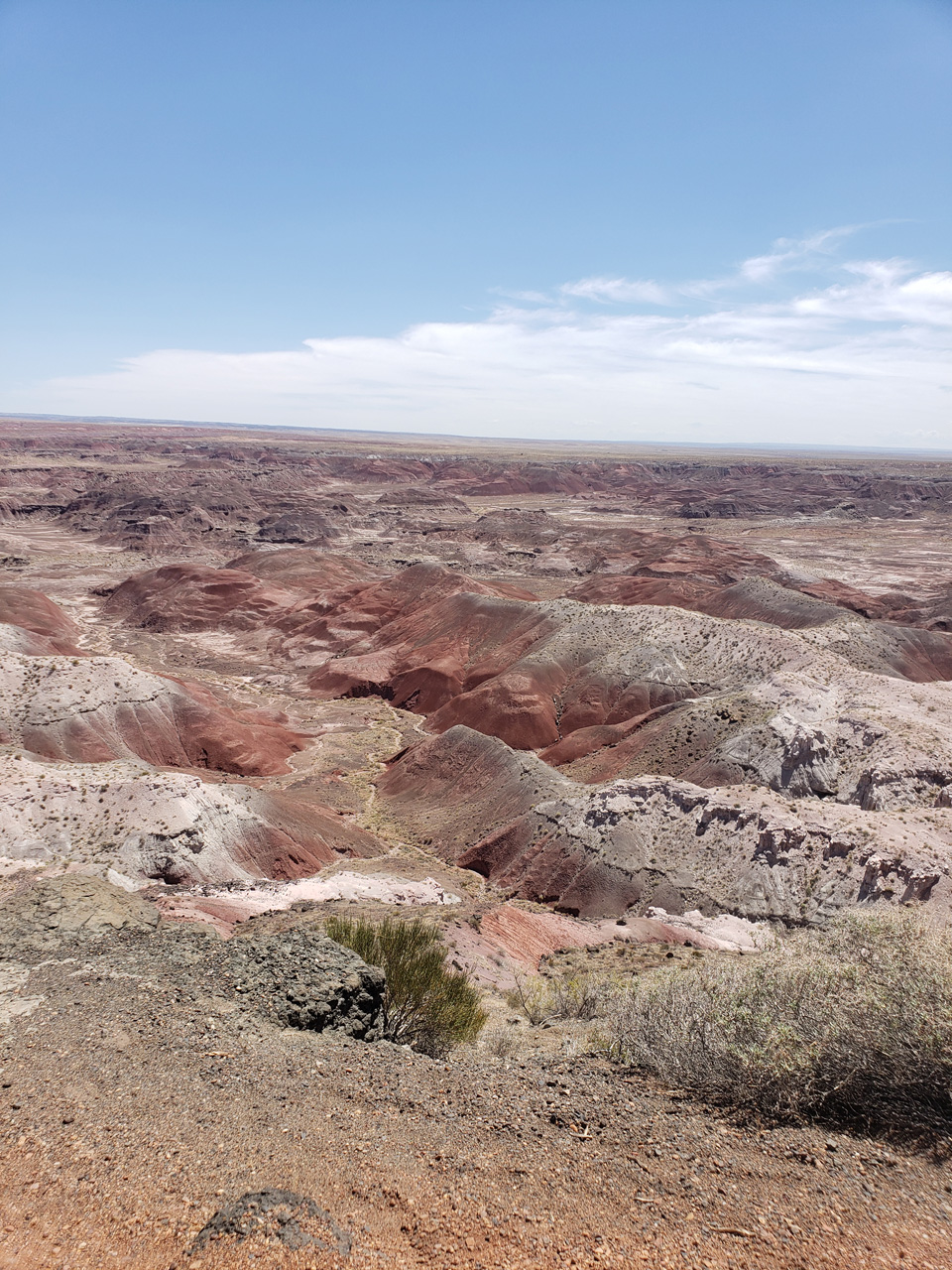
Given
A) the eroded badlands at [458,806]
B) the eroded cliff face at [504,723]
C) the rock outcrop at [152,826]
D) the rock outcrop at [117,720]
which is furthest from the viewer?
the rock outcrop at [117,720]

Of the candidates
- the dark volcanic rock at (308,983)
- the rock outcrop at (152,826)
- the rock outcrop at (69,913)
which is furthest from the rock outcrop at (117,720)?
the dark volcanic rock at (308,983)

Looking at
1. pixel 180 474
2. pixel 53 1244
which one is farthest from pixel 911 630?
pixel 180 474

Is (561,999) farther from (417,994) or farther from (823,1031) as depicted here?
(823,1031)

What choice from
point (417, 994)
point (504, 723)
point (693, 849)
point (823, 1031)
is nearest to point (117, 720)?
point (504, 723)

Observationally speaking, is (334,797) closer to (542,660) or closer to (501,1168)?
(542,660)

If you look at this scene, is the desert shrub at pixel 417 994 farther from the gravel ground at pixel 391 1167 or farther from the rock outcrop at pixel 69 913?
the rock outcrop at pixel 69 913
